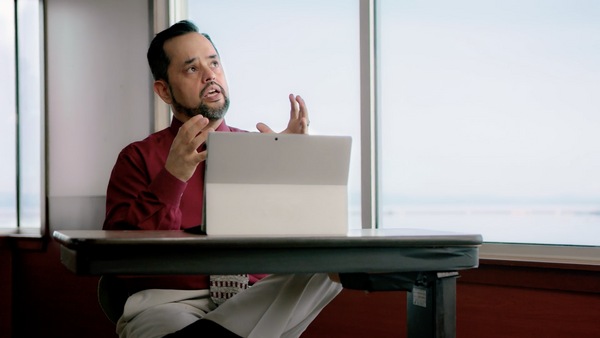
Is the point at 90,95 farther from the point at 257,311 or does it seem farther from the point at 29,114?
the point at 257,311

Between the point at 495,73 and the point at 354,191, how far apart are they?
2.46ft

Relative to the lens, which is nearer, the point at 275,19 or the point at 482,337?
the point at 482,337

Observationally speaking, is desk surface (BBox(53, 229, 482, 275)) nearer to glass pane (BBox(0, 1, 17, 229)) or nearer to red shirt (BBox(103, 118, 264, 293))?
red shirt (BBox(103, 118, 264, 293))

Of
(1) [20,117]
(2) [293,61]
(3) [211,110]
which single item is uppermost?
(2) [293,61]

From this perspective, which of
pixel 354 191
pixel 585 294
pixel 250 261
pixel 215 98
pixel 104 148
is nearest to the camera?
pixel 250 261

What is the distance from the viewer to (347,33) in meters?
3.12

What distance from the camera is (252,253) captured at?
53.8 inches

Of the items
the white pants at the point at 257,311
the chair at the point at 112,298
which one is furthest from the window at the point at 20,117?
the white pants at the point at 257,311

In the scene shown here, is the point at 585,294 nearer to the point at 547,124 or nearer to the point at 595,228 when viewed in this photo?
the point at 595,228

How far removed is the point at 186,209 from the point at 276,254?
0.76 metres

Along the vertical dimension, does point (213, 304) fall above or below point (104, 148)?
below

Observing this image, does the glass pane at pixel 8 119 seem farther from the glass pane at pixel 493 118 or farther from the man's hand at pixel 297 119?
the man's hand at pixel 297 119

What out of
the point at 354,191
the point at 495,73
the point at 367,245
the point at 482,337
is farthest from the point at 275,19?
the point at 367,245

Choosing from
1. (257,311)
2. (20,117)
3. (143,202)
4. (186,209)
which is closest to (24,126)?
(20,117)
